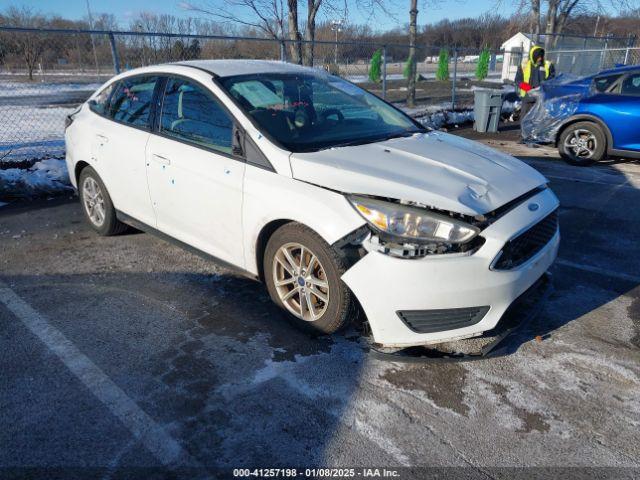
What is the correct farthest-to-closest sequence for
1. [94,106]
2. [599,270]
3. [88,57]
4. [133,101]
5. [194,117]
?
[88,57]
[94,106]
[133,101]
[599,270]
[194,117]

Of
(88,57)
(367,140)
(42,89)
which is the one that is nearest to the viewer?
(367,140)

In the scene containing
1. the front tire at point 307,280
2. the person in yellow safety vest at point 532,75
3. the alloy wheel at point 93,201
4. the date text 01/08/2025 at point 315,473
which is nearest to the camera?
the date text 01/08/2025 at point 315,473

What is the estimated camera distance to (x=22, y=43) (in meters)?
10.5

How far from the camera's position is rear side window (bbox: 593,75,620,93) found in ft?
25.8

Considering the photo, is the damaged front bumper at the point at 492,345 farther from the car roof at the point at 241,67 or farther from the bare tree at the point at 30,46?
the bare tree at the point at 30,46

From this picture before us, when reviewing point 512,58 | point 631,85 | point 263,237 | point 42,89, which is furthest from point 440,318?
point 512,58

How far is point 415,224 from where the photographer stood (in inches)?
105

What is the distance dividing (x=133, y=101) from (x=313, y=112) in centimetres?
168

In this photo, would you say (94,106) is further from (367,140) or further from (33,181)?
(367,140)

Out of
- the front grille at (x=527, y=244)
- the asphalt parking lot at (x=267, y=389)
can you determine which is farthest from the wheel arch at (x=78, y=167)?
the front grille at (x=527, y=244)

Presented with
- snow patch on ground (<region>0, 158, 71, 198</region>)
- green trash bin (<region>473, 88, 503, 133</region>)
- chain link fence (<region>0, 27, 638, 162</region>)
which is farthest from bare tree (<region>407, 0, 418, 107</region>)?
snow patch on ground (<region>0, 158, 71, 198</region>)

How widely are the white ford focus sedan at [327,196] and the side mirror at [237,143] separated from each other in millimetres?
11

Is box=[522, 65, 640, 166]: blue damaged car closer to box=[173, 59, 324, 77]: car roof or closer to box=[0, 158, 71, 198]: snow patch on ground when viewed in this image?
box=[173, 59, 324, 77]: car roof

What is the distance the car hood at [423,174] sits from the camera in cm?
276
